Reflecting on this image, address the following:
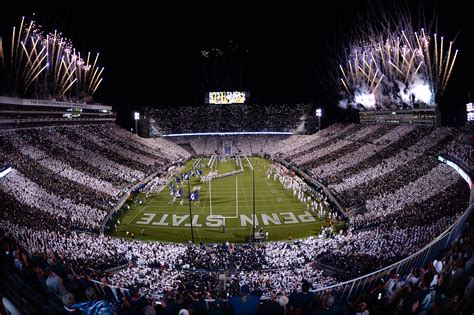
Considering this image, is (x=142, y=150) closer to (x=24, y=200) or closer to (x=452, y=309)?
(x=24, y=200)

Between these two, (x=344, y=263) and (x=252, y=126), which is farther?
(x=252, y=126)

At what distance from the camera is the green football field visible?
26719 mm

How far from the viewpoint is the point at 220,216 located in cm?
3084

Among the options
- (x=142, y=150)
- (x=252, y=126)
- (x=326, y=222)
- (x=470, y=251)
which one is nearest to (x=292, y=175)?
(x=326, y=222)

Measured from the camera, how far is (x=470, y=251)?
8.62 m

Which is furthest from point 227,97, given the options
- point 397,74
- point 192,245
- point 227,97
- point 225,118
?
point 192,245

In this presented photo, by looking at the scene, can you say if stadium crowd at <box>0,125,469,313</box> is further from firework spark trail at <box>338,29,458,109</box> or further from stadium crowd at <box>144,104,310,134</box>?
stadium crowd at <box>144,104,310,134</box>

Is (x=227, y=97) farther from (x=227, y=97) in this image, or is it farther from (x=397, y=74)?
(x=397, y=74)

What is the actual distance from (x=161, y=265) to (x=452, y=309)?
48.4 feet

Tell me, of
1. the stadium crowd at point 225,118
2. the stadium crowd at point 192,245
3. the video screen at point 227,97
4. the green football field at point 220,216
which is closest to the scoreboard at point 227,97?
the video screen at point 227,97

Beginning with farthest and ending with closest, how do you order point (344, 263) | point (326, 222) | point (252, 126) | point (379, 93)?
point (252, 126) → point (379, 93) → point (326, 222) → point (344, 263)

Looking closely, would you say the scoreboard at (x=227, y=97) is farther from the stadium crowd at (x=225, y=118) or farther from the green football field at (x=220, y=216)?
the green football field at (x=220, y=216)

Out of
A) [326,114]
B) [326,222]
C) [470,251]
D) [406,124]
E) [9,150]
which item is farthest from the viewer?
[326,114]

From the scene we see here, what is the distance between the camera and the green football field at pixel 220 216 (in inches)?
1052
